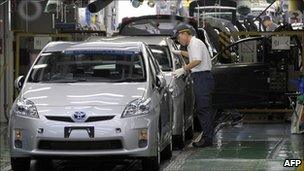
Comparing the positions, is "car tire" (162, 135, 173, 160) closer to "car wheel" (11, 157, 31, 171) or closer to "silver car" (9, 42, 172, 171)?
"silver car" (9, 42, 172, 171)

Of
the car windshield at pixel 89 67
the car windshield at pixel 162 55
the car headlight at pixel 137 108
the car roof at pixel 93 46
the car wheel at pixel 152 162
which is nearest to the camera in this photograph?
the car headlight at pixel 137 108

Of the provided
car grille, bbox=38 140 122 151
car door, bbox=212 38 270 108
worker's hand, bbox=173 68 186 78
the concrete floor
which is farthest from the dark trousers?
car door, bbox=212 38 270 108

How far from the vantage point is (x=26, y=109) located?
8.88 metres

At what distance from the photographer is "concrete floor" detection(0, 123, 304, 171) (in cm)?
966

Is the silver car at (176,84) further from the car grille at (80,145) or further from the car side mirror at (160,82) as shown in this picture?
the car grille at (80,145)

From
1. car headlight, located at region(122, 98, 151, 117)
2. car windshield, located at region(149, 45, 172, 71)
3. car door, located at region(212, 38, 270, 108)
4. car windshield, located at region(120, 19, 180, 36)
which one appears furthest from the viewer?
car windshield, located at region(120, 19, 180, 36)

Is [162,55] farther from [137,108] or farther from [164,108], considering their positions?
[137,108]

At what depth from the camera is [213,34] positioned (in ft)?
60.0

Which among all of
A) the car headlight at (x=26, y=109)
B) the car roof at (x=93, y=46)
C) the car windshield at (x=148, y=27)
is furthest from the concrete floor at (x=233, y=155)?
the car windshield at (x=148, y=27)

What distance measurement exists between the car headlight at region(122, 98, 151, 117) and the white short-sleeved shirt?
8.08ft

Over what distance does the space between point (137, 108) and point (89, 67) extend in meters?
1.28

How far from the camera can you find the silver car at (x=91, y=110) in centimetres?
861

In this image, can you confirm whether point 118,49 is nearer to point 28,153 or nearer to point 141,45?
point 141,45

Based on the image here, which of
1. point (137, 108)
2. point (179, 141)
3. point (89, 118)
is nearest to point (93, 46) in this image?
point (137, 108)
